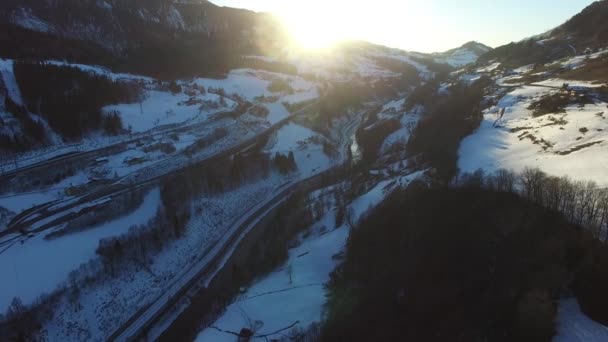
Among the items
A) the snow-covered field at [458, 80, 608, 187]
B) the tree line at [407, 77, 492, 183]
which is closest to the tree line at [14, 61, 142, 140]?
the tree line at [407, 77, 492, 183]

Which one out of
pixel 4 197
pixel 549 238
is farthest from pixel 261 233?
pixel 549 238

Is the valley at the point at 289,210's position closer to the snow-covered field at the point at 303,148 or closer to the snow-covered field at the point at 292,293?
the snow-covered field at the point at 292,293

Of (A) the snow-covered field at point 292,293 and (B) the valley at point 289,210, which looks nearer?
(B) the valley at point 289,210

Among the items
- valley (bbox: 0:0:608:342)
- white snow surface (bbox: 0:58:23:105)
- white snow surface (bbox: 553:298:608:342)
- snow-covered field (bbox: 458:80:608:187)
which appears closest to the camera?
white snow surface (bbox: 553:298:608:342)

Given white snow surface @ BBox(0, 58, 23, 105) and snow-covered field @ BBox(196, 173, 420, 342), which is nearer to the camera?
snow-covered field @ BBox(196, 173, 420, 342)

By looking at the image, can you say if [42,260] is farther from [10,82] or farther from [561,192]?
[561,192]

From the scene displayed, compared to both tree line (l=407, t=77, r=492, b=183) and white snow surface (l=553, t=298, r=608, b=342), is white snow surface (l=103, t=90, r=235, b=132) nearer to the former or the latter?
tree line (l=407, t=77, r=492, b=183)

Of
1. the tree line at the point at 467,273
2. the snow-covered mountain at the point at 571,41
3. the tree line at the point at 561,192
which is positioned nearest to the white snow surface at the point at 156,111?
the tree line at the point at 467,273
